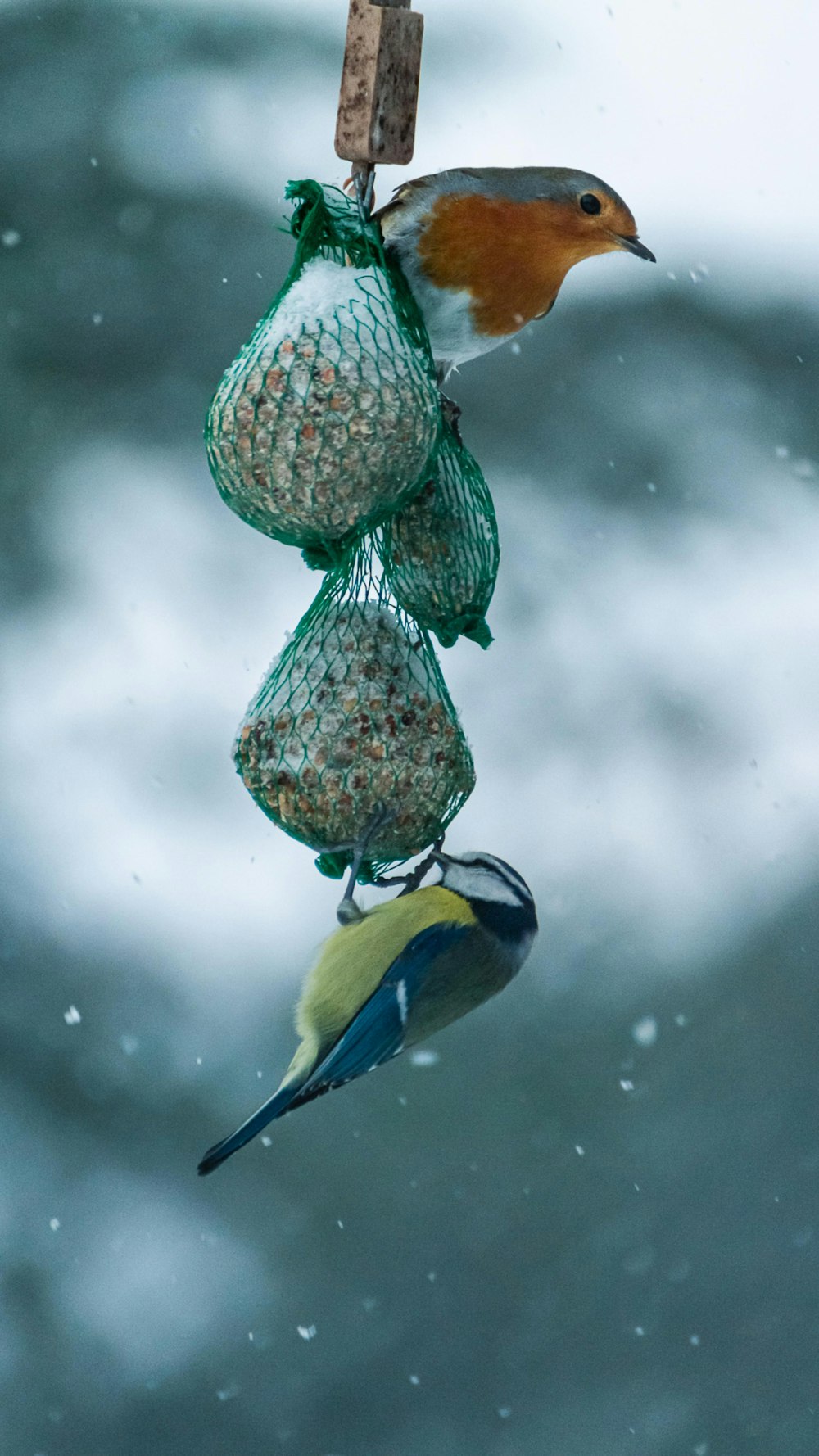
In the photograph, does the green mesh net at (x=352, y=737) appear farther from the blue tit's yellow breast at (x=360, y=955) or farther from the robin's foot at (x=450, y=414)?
the robin's foot at (x=450, y=414)

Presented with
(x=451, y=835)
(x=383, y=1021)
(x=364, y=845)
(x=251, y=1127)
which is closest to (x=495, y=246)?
(x=364, y=845)

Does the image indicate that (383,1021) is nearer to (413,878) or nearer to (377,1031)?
(377,1031)

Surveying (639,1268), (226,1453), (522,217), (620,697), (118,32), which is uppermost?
(522,217)

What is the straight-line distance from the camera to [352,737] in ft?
6.86

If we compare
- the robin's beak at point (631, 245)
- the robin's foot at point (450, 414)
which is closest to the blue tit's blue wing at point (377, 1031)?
the robin's foot at point (450, 414)

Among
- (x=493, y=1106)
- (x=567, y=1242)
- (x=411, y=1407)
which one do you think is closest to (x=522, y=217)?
(x=493, y=1106)

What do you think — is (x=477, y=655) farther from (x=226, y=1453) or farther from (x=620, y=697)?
(x=226, y=1453)

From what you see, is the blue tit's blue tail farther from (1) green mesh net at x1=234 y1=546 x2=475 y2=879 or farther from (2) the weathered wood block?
(2) the weathered wood block

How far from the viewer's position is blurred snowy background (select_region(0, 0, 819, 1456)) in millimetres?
5016

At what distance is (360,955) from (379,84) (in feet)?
3.90

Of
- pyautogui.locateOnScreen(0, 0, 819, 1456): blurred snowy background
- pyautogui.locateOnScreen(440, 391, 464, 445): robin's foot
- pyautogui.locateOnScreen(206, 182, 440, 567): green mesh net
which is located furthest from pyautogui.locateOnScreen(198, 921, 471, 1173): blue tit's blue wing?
pyautogui.locateOnScreen(0, 0, 819, 1456): blurred snowy background

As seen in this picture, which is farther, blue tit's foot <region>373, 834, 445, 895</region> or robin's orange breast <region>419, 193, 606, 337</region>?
blue tit's foot <region>373, 834, 445, 895</region>

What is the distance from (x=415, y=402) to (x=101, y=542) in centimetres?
339

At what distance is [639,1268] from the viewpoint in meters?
5.69
